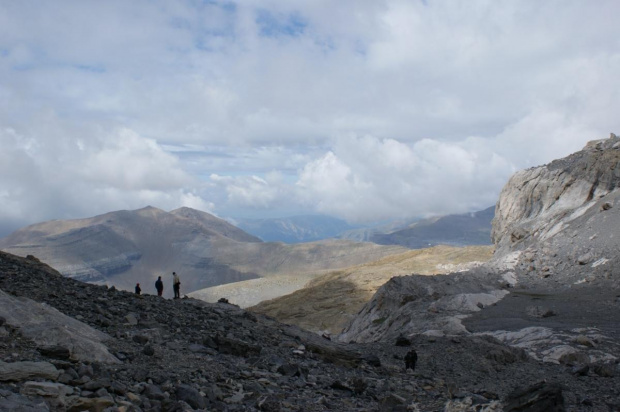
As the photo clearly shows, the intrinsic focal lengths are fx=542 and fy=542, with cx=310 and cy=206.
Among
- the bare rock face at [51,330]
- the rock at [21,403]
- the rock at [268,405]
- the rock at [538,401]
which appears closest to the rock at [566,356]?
the rock at [538,401]

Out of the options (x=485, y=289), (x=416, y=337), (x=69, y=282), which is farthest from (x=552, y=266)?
(x=69, y=282)

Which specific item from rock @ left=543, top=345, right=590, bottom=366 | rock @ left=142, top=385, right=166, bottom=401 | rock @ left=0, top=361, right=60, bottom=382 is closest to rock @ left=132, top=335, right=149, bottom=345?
rock @ left=142, top=385, right=166, bottom=401

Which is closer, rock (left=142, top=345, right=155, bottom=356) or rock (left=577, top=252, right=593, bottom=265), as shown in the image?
rock (left=142, top=345, right=155, bottom=356)

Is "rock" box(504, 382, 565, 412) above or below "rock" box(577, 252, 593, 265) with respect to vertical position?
below

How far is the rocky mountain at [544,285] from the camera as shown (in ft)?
63.0

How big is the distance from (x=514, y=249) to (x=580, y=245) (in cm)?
702

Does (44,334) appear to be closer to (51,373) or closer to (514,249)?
(51,373)

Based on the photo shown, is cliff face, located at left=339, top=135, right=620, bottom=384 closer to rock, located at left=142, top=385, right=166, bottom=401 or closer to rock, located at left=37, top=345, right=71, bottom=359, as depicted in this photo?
rock, located at left=142, top=385, right=166, bottom=401

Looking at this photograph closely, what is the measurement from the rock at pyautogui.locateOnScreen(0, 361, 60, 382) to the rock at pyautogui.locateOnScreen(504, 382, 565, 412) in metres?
7.31

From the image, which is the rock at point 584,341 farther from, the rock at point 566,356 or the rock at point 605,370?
the rock at point 605,370

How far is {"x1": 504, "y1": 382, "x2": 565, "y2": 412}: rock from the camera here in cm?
891

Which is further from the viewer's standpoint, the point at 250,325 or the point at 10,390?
the point at 250,325

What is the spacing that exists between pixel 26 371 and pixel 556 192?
1668 inches

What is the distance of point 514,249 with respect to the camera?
41.2 m
